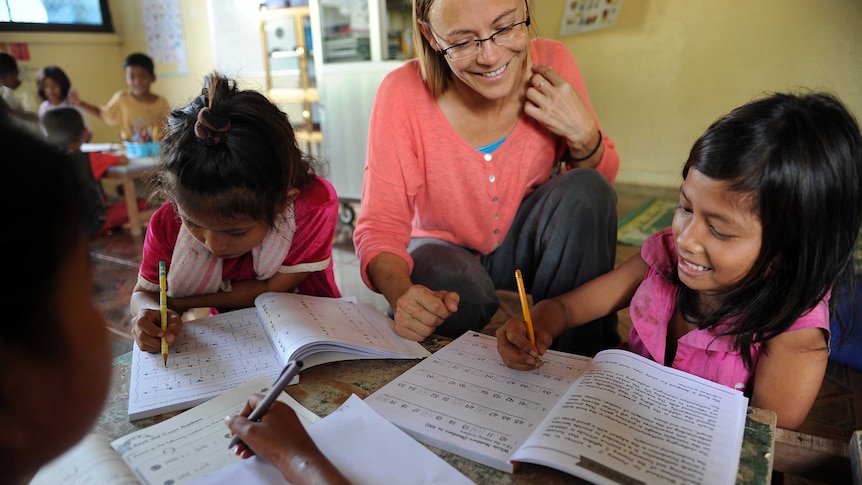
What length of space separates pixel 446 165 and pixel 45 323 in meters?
1.05

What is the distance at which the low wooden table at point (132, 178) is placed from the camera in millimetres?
3326

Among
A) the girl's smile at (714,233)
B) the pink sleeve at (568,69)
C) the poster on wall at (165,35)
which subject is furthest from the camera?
the poster on wall at (165,35)

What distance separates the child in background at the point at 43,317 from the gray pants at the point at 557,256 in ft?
2.84

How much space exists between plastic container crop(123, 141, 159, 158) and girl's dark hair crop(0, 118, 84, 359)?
135 inches

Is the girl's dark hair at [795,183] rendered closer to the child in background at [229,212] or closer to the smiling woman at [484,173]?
the smiling woman at [484,173]

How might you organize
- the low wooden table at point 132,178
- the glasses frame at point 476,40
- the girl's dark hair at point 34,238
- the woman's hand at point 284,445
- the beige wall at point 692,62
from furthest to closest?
the low wooden table at point 132,178 < the beige wall at point 692,62 < the glasses frame at point 476,40 < the woman's hand at point 284,445 < the girl's dark hair at point 34,238

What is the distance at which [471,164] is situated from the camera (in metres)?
1.40

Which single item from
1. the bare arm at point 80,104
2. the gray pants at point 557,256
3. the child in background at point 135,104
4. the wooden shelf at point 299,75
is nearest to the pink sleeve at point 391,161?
the gray pants at point 557,256

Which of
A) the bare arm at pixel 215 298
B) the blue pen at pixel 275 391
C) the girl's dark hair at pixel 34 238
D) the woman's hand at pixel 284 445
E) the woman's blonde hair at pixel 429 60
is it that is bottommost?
the bare arm at pixel 215 298

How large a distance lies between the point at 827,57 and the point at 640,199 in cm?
122

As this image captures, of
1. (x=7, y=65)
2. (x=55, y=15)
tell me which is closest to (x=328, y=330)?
(x=7, y=65)

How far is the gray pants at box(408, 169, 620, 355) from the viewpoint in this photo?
4.20 feet

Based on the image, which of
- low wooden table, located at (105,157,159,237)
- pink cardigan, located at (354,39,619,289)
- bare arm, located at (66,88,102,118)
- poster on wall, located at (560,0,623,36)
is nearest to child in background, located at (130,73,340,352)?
pink cardigan, located at (354,39,619,289)

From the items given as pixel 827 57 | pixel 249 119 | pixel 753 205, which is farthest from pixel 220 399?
pixel 827 57
